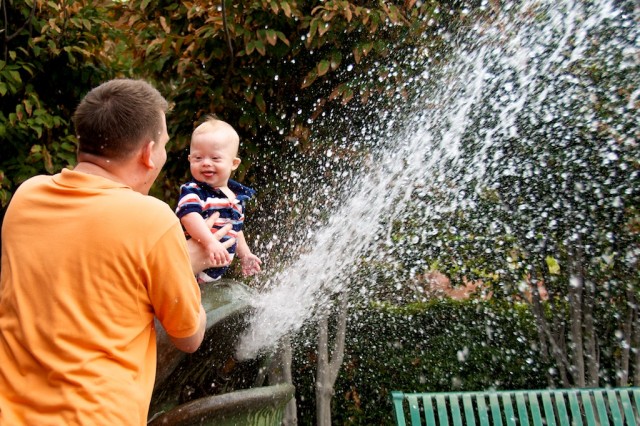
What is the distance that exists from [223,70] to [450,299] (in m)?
2.79

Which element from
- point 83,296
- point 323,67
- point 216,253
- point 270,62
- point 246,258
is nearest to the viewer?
point 83,296

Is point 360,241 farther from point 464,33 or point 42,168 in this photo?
point 42,168

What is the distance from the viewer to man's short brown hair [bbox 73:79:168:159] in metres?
1.50

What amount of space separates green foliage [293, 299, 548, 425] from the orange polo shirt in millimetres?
4483

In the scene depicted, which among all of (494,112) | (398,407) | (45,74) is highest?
(494,112)

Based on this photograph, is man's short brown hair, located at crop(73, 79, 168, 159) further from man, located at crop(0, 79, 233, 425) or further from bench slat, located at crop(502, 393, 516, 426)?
bench slat, located at crop(502, 393, 516, 426)

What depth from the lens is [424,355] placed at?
18.8 feet

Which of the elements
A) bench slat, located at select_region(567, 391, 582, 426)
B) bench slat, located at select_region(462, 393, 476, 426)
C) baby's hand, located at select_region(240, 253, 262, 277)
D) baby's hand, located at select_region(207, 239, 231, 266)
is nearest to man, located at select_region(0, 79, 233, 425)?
baby's hand, located at select_region(207, 239, 231, 266)

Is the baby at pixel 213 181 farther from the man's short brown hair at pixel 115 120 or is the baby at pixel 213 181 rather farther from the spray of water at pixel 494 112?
the spray of water at pixel 494 112

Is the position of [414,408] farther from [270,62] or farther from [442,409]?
[270,62]

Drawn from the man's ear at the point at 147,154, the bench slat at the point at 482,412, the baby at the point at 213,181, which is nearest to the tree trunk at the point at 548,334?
the bench slat at the point at 482,412

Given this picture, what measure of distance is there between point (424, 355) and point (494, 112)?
2.12 meters

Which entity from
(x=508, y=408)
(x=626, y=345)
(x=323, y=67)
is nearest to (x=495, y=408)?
(x=508, y=408)

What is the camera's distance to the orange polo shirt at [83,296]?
1.34 metres
